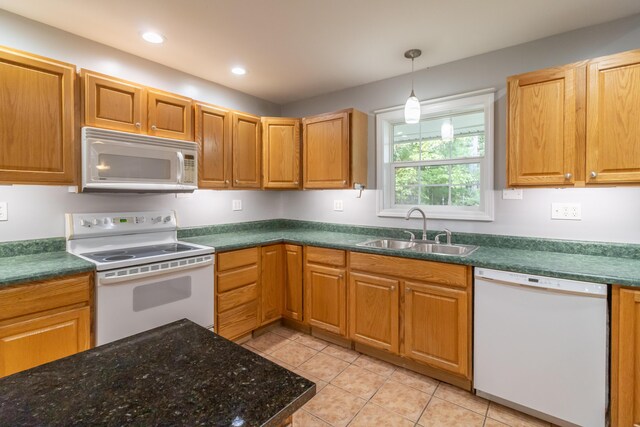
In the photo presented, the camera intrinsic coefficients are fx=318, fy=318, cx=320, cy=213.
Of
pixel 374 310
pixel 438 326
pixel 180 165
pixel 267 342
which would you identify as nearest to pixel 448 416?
pixel 438 326

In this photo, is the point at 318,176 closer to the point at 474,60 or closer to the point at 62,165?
the point at 474,60

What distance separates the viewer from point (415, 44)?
2354 mm

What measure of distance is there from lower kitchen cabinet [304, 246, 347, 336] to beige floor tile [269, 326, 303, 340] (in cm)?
21

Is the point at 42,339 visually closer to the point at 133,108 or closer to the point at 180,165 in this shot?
the point at 180,165

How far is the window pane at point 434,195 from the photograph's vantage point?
9.25ft

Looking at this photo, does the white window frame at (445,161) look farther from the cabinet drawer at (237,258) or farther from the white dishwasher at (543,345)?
the cabinet drawer at (237,258)

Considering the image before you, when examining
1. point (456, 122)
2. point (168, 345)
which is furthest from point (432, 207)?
point (168, 345)

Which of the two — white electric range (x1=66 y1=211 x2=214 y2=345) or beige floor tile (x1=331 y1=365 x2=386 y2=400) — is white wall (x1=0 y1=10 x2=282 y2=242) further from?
beige floor tile (x1=331 y1=365 x2=386 y2=400)

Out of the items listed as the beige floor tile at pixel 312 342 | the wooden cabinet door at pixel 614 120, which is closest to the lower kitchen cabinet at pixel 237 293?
the beige floor tile at pixel 312 342

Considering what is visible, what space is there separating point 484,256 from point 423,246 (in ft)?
2.06

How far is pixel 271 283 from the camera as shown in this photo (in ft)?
9.78

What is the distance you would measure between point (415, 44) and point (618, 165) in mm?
1493

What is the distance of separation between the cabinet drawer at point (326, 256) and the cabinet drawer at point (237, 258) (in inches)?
19.3

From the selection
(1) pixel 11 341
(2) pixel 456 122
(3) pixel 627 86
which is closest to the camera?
(1) pixel 11 341
